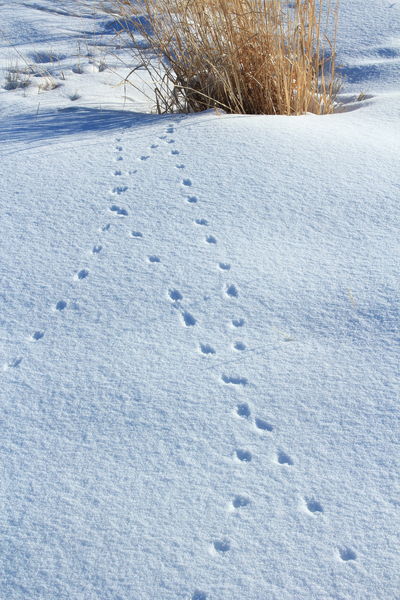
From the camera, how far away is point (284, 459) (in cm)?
120

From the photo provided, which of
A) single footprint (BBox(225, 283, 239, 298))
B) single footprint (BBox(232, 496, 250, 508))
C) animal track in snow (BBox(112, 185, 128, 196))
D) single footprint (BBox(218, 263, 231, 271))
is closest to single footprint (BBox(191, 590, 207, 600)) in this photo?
single footprint (BBox(232, 496, 250, 508))

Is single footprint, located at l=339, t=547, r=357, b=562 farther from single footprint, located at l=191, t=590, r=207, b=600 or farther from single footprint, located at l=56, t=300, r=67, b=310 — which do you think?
single footprint, located at l=56, t=300, r=67, b=310

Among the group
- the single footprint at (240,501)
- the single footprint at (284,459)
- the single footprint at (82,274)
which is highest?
the single footprint at (82,274)

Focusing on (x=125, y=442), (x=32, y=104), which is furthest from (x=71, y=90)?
(x=125, y=442)

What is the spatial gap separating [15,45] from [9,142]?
1.92m

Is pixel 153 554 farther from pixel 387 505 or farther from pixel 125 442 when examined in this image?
pixel 387 505

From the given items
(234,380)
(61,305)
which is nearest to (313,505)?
(234,380)

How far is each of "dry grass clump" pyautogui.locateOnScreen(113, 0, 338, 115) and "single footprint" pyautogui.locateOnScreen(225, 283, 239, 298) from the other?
1.09 metres

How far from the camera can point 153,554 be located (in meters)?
1.04

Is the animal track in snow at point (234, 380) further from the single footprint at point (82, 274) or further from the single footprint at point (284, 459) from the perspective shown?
the single footprint at point (82, 274)

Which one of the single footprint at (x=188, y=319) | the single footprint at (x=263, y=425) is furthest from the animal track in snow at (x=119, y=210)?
the single footprint at (x=263, y=425)

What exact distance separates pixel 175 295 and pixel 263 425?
475 mm

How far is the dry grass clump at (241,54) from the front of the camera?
2.52 metres

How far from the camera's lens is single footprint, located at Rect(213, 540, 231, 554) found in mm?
1044
